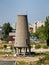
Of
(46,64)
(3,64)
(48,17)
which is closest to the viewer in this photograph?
(46,64)

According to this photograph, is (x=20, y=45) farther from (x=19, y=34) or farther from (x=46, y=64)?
(x=46, y=64)

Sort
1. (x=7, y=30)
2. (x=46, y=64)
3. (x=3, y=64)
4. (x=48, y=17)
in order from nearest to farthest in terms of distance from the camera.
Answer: (x=46, y=64)
(x=3, y=64)
(x=48, y=17)
(x=7, y=30)

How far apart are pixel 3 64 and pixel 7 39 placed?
67543 millimetres

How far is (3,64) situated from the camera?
36.0 m

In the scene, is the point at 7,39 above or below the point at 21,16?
below

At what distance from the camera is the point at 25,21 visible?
4738 cm

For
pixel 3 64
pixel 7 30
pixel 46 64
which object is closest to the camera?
pixel 46 64

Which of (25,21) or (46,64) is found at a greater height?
(25,21)

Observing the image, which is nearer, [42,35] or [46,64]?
[46,64]

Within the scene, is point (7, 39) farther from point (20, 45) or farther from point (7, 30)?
point (20, 45)

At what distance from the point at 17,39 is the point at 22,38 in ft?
2.30

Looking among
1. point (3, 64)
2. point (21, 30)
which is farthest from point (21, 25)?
point (3, 64)

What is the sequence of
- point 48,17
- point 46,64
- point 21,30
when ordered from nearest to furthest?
point 46,64 → point 21,30 → point 48,17

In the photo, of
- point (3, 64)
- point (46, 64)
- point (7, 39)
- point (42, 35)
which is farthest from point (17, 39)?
point (7, 39)
